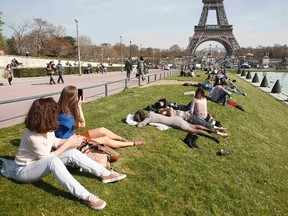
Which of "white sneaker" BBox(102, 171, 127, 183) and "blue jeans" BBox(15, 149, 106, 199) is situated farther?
"white sneaker" BBox(102, 171, 127, 183)

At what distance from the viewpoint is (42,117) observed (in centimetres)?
439

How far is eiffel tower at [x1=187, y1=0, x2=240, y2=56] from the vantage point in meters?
94.8

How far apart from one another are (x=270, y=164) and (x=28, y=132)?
674 centimetres

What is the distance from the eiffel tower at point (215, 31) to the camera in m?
94.8

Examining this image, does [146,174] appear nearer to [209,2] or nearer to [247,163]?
[247,163]

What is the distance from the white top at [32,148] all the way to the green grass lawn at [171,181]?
52 cm

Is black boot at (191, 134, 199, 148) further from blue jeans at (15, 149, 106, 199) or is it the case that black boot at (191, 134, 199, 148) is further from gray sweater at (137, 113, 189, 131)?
blue jeans at (15, 149, 106, 199)

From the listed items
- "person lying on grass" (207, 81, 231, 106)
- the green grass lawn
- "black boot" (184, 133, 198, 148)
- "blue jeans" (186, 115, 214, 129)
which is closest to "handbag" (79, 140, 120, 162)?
the green grass lawn

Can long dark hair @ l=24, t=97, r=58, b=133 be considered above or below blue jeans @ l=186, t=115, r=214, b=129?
above

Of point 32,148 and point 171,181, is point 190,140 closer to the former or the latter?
point 171,181

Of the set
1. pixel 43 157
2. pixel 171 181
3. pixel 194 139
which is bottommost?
pixel 171 181

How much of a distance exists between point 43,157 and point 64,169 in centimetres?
40

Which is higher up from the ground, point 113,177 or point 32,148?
point 32,148

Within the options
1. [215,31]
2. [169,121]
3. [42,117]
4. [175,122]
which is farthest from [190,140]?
[215,31]
